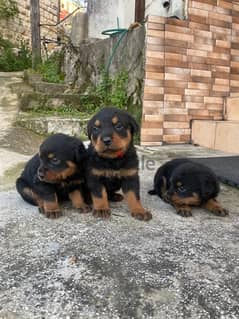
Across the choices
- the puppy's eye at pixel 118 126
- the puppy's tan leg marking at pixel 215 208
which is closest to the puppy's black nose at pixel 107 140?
the puppy's eye at pixel 118 126

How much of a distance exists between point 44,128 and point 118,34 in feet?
6.37

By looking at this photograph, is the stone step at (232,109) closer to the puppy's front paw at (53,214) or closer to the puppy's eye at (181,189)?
the puppy's eye at (181,189)

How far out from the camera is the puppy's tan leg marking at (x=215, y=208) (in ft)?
7.23

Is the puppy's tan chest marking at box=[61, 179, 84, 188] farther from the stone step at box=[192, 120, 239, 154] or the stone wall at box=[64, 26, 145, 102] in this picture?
the stone step at box=[192, 120, 239, 154]

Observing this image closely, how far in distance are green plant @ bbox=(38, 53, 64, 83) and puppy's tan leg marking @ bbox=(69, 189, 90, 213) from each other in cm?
518

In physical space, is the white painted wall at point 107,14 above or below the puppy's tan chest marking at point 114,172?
above

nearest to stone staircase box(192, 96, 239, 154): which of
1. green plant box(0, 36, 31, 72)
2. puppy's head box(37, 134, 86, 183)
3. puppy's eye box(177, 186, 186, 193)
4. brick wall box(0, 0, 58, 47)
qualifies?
puppy's eye box(177, 186, 186, 193)

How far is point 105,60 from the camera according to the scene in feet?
18.7

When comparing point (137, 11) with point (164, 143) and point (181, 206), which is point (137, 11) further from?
point (181, 206)

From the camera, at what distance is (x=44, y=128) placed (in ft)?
15.9

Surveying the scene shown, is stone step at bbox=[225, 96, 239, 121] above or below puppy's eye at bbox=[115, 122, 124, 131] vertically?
above

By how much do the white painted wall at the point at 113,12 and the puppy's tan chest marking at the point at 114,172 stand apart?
3.62 meters

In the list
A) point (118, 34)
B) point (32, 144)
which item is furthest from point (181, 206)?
point (118, 34)

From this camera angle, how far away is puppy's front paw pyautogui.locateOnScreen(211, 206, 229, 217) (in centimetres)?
220
